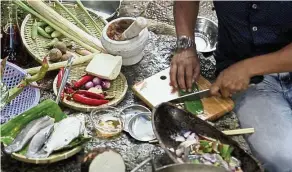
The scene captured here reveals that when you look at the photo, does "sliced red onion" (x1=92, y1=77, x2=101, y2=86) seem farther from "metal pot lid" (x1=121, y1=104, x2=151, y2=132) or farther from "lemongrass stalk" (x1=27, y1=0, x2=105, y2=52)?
"lemongrass stalk" (x1=27, y1=0, x2=105, y2=52)

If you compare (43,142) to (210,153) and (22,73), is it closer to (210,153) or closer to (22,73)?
(22,73)

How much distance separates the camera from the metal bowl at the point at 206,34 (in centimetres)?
394

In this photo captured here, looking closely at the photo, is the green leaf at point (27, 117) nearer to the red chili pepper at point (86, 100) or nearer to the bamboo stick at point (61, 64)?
the red chili pepper at point (86, 100)

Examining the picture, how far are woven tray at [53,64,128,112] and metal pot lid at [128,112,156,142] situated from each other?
18 centimetres

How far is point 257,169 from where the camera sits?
2.64 meters

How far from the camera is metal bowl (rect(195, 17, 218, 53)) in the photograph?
3.94m

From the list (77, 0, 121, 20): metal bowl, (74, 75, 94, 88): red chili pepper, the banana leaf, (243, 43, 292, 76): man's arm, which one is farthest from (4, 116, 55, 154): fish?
(77, 0, 121, 20): metal bowl

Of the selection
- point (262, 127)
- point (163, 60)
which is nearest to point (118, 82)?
point (163, 60)

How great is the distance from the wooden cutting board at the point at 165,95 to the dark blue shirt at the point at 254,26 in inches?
12.4

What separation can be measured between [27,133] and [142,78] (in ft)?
3.17

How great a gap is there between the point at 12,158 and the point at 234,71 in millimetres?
1340

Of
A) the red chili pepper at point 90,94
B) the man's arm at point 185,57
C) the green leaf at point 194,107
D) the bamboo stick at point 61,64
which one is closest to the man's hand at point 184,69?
the man's arm at point 185,57

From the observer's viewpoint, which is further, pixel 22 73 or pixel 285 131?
pixel 22 73

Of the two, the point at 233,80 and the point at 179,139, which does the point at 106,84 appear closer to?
the point at 179,139
